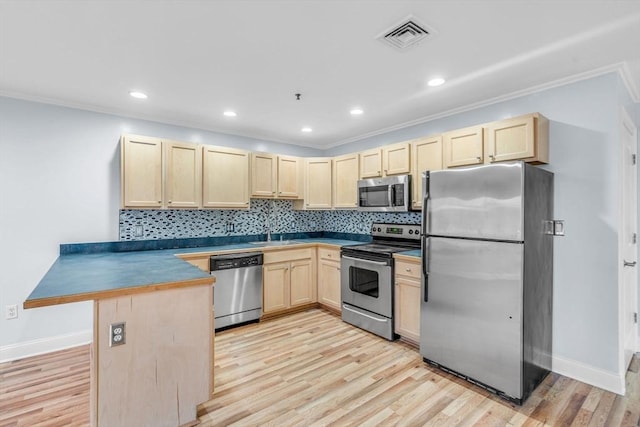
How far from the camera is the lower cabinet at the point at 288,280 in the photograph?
3895 mm

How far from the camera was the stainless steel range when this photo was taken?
10.9 ft

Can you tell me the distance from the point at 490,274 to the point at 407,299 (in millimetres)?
981

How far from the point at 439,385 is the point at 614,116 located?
249 centimetres

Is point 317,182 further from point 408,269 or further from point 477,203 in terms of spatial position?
point 477,203

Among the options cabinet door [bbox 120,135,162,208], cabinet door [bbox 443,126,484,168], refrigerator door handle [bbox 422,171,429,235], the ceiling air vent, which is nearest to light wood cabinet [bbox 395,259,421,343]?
refrigerator door handle [bbox 422,171,429,235]

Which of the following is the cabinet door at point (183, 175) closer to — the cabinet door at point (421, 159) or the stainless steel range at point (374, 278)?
the stainless steel range at point (374, 278)

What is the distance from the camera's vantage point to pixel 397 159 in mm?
3686

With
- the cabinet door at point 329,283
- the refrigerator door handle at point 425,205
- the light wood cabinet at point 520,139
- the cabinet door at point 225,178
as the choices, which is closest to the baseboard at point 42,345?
the cabinet door at point 225,178

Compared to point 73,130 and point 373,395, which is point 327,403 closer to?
point 373,395

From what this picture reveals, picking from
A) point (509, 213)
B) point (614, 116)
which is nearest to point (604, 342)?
point (509, 213)

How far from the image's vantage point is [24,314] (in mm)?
2980

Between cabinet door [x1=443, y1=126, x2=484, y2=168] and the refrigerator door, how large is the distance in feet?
1.67

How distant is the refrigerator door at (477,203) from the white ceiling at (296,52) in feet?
2.74

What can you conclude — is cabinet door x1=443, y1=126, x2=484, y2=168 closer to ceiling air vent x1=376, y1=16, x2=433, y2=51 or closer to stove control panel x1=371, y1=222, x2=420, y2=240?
stove control panel x1=371, y1=222, x2=420, y2=240
